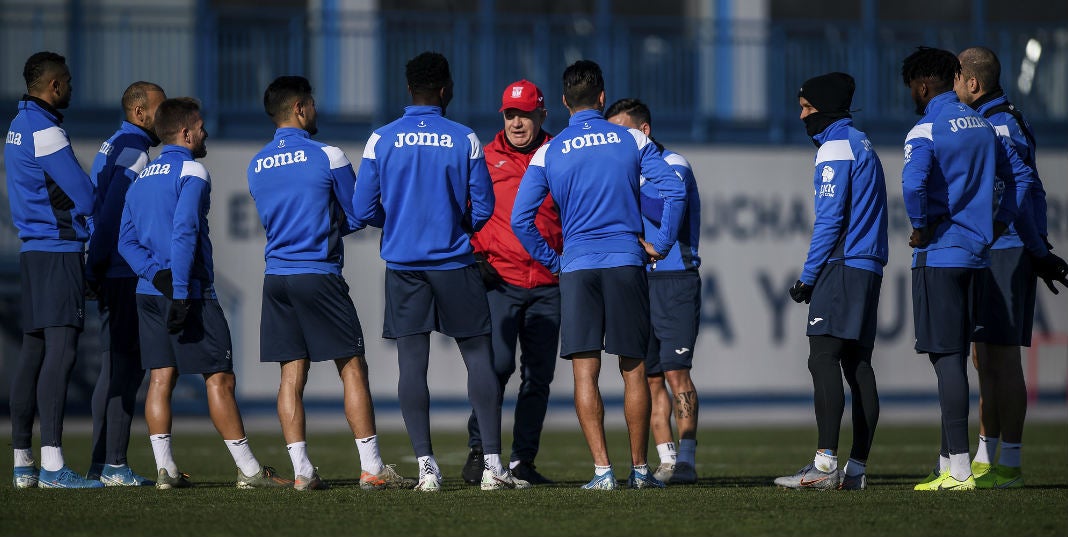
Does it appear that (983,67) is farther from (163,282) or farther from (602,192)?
(163,282)

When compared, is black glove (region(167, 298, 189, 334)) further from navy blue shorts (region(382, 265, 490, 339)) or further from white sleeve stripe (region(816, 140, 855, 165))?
white sleeve stripe (region(816, 140, 855, 165))

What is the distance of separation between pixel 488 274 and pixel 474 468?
1122 mm

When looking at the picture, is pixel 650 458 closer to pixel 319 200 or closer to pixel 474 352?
pixel 474 352

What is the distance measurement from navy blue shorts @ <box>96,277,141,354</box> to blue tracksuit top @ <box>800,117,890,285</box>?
12.3 ft

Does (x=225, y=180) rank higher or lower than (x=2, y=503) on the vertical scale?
higher

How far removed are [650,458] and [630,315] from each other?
3.56m

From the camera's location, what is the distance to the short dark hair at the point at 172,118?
7734 mm

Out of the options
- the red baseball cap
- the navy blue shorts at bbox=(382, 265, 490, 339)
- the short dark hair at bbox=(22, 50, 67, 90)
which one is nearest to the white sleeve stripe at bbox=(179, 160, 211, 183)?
the short dark hair at bbox=(22, 50, 67, 90)

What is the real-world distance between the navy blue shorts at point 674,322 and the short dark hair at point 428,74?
2059 mm

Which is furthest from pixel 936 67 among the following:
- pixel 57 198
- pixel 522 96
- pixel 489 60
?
pixel 489 60

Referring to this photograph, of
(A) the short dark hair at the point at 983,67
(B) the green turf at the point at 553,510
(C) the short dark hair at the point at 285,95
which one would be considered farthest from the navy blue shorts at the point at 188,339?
(A) the short dark hair at the point at 983,67

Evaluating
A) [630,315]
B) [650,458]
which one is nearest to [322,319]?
[630,315]

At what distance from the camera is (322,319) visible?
24.3 feet

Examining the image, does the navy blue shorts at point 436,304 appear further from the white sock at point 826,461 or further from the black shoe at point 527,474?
the white sock at point 826,461
